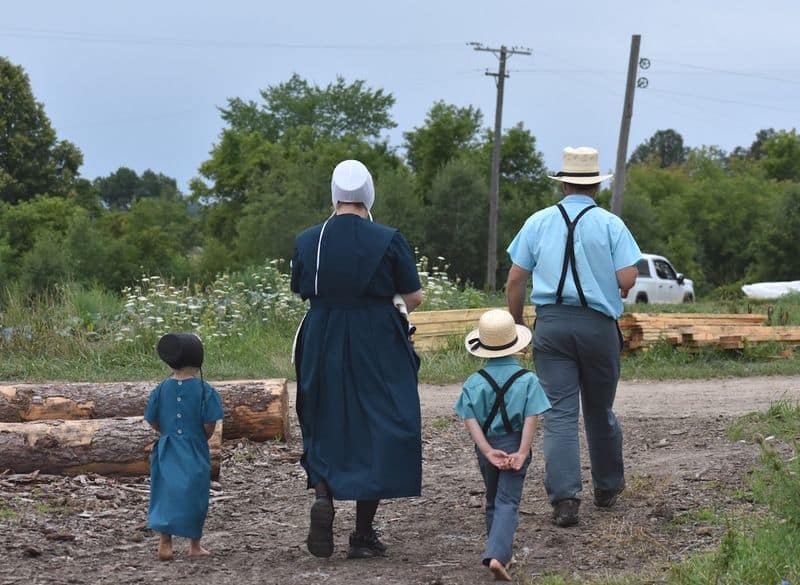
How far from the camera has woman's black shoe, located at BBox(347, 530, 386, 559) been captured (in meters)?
6.14

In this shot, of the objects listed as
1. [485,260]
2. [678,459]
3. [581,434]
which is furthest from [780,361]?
[485,260]

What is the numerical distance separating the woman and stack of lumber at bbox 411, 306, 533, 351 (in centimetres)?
982

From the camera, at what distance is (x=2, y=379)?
14469mm

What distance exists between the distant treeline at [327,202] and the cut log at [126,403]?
76.8ft

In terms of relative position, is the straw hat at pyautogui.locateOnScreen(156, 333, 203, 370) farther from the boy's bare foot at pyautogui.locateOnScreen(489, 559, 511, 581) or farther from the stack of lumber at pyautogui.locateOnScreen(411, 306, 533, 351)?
the stack of lumber at pyautogui.locateOnScreen(411, 306, 533, 351)

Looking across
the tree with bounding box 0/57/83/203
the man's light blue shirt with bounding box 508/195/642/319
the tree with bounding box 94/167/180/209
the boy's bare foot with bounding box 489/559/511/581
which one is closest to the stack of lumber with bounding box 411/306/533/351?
the man's light blue shirt with bounding box 508/195/642/319

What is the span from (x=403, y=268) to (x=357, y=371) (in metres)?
0.53

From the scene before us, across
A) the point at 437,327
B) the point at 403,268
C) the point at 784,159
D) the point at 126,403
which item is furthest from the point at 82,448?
Answer: the point at 784,159

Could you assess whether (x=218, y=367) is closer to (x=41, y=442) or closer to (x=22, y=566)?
(x=41, y=442)

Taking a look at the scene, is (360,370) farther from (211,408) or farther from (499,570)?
(499,570)

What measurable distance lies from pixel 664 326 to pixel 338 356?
10.1m

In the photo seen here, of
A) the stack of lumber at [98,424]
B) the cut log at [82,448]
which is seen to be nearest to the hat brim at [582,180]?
the stack of lumber at [98,424]

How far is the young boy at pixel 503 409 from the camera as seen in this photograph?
5.70 meters

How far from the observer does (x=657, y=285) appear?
117 ft
